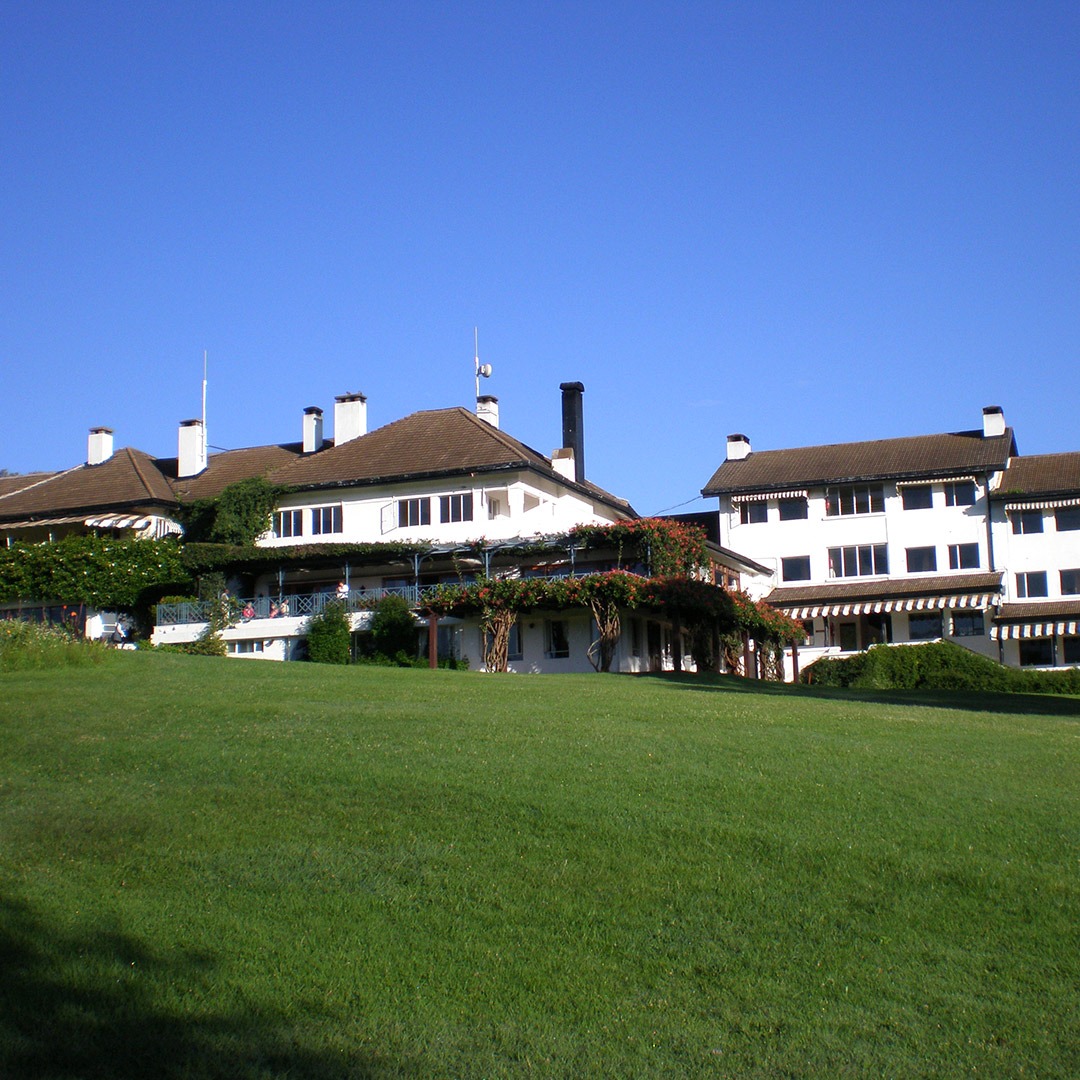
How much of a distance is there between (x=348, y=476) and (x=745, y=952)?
39.4m

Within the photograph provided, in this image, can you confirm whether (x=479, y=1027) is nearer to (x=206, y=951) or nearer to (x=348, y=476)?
(x=206, y=951)

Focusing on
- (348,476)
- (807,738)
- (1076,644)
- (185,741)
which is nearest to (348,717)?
(185,741)

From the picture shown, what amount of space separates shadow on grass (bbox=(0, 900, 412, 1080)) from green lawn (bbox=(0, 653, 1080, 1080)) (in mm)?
27

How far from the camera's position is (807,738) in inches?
699

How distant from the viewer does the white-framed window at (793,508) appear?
5843 cm

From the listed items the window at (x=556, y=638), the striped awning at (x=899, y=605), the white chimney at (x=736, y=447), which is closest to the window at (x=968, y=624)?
the striped awning at (x=899, y=605)

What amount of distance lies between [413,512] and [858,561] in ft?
73.7

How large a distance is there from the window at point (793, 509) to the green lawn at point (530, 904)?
136ft

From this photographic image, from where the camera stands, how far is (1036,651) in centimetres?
5319

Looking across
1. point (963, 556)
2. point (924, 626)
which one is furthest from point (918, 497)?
point (924, 626)

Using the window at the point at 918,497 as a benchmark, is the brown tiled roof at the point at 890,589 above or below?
below

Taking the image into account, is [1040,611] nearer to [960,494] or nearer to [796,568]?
[960,494]

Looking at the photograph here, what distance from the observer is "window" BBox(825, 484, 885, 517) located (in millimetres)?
57125

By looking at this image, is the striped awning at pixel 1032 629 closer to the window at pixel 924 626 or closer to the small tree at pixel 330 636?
the window at pixel 924 626
